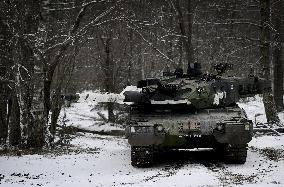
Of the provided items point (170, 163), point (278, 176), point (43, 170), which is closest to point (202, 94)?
point (170, 163)

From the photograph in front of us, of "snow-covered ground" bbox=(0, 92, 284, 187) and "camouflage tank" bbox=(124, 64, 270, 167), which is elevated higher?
"camouflage tank" bbox=(124, 64, 270, 167)

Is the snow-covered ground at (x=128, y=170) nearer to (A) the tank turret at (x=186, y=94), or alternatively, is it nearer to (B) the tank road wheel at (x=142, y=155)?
(B) the tank road wheel at (x=142, y=155)

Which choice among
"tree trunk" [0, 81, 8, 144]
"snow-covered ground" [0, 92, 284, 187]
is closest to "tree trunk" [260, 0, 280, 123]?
"snow-covered ground" [0, 92, 284, 187]

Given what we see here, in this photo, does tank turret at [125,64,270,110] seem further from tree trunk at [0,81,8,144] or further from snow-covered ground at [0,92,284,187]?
tree trunk at [0,81,8,144]

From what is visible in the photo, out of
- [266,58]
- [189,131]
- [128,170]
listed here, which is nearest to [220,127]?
[189,131]

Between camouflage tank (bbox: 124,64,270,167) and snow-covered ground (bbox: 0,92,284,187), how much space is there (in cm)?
39

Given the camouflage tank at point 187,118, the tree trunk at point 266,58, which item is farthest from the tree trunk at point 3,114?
the tree trunk at point 266,58

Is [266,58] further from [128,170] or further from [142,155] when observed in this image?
[128,170]

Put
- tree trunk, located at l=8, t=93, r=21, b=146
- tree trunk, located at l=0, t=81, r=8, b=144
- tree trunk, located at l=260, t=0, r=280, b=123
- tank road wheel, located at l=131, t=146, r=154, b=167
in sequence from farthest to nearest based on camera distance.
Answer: tree trunk, located at l=260, t=0, r=280, b=123, tree trunk, located at l=0, t=81, r=8, b=144, tree trunk, located at l=8, t=93, r=21, b=146, tank road wheel, located at l=131, t=146, r=154, b=167

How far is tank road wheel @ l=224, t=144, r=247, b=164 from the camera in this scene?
1014 cm

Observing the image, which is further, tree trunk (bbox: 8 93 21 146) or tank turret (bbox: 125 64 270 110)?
tree trunk (bbox: 8 93 21 146)

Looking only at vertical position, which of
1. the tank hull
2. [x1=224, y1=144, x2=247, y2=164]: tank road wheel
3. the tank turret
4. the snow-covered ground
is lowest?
the snow-covered ground

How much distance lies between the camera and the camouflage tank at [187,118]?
9.91 metres

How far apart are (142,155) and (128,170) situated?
42 cm
